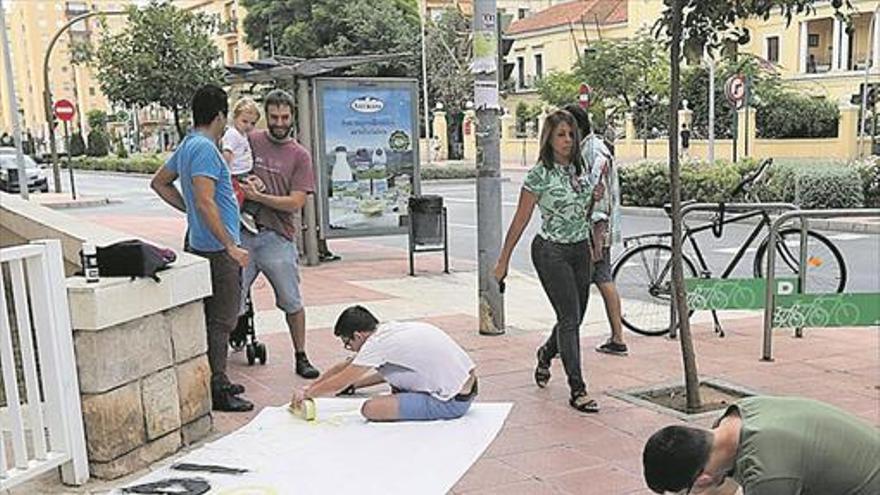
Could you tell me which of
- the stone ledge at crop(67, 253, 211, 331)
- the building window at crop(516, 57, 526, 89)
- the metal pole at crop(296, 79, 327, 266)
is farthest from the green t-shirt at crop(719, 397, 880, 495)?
the building window at crop(516, 57, 526, 89)

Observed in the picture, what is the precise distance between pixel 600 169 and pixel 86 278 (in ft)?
11.6

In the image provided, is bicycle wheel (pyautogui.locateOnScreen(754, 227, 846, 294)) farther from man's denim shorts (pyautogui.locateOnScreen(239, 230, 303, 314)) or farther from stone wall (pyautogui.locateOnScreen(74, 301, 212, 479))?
stone wall (pyautogui.locateOnScreen(74, 301, 212, 479))

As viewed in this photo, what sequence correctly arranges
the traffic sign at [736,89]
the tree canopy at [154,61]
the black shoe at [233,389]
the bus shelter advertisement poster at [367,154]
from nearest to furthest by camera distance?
the black shoe at [233,389]
the bus shelter advertisement poster at [367,154]
the traffic sign at [736,89]
the tree canopy at [154,61]

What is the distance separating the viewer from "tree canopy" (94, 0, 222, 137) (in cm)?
3231

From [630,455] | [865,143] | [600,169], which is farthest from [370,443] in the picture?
[865,143]

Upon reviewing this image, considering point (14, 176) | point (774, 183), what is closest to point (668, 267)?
point (774, 183)

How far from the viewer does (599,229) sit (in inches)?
247

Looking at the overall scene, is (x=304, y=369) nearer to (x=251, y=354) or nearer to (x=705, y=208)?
(x=251, y=354)

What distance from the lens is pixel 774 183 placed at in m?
17.1

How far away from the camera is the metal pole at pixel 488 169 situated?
7152 millimetres

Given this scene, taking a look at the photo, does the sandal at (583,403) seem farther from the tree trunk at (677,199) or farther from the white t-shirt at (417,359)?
the white t-shirt at (417,359)

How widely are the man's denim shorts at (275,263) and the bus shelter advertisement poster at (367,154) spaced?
5396 mm

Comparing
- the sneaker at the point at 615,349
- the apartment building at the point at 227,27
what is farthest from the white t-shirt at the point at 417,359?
the apartment building at the point at 227,27

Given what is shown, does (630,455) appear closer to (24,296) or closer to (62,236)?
(24,296)
